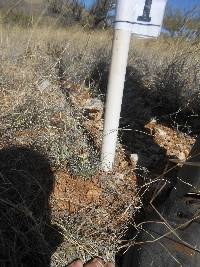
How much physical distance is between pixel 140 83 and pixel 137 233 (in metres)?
2.71

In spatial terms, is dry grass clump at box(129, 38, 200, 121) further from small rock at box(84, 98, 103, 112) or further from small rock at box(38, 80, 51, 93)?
small rock at box(38, 80, 51, 93)

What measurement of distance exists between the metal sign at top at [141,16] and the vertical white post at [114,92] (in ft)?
0.15

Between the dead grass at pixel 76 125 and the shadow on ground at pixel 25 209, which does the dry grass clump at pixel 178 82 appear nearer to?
the dead grass at pixel 76 125

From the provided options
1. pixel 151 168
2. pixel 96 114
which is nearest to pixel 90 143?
pixel 151 168

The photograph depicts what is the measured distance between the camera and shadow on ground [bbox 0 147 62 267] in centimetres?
190

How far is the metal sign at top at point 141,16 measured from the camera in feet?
7.12

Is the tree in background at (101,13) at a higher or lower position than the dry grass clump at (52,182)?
higher

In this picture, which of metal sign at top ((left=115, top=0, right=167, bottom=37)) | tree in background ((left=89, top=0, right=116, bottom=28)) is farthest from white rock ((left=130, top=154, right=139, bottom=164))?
tree in background ((left=89, top=0, right=116, bottom=28))

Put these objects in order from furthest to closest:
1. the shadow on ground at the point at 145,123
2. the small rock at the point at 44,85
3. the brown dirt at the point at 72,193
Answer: the small rock at the point at 44,85
the shadow on ground at the point at 145,123
the brown dirt at the point at 72,193

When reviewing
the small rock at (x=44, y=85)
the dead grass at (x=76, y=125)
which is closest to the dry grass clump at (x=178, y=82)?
the dead grass at (x=76, y=125)

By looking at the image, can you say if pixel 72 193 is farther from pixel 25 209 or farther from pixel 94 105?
pixel 94 105

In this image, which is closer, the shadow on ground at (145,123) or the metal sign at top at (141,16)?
the metal sign at top at (141,16)

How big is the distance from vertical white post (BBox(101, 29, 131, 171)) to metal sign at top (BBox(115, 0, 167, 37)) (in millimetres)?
47

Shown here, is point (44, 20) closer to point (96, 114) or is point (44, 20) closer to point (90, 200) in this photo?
point (96, 114)
